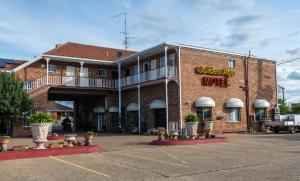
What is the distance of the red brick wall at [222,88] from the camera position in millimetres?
28281

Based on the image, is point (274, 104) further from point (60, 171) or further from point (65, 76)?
point (60, 171)

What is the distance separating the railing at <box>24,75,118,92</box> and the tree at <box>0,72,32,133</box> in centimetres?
222

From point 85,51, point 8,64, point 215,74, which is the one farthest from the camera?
point 85,51

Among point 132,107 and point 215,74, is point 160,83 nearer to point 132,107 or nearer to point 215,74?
point 132,107

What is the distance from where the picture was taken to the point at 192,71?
28.7m

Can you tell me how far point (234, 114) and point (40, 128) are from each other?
18.9m

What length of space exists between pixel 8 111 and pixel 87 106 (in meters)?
13.8

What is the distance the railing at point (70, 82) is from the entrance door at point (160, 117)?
5.83 metres

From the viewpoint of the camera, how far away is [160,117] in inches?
1162

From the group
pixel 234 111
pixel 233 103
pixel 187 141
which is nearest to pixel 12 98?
pixel 187 141

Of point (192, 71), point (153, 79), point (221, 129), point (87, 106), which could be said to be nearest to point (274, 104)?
point (221, 129)

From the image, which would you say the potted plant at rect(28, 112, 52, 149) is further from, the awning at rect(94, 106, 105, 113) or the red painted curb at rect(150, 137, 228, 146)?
the awning at rect(94, 106, 105, 113)

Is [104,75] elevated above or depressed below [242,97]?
above

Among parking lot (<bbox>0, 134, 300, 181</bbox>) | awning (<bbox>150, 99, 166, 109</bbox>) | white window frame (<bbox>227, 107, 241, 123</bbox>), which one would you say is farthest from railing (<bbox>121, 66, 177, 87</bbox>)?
parking lot (<bbox>0, 134, 300, 181</bbox>)
